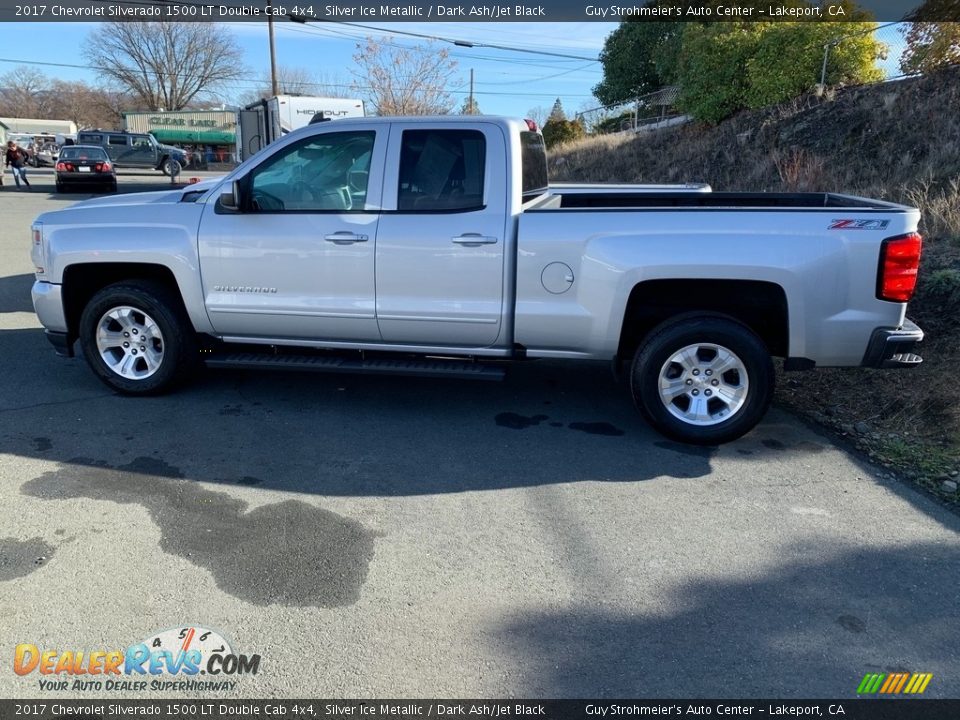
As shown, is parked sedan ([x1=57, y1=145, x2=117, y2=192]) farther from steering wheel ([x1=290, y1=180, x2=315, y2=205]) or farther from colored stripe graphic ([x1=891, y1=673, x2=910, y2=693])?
colored stripe graphic ([x1=891, y1=673, x2=910, y2=693])

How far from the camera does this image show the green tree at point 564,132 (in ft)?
95.9

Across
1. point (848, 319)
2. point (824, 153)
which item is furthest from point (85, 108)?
point (848, 319)

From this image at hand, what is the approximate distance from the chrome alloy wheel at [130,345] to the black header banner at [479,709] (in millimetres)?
3350

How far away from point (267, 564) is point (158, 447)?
173cm

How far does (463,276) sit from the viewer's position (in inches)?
193

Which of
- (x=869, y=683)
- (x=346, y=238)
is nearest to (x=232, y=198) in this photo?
(x=346, y=238)

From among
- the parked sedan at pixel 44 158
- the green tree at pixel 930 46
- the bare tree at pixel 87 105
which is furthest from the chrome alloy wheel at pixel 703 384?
the bare tree at pixel 87 105

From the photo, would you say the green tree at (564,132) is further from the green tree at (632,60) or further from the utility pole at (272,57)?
the utility pole at (272,57)

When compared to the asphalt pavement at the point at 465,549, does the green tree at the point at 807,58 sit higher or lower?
higher

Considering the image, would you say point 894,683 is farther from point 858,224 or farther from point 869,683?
point 858,224

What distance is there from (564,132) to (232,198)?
2649 centimetres

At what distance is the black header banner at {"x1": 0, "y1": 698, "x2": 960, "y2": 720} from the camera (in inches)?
99.7

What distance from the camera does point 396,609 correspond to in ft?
10.2

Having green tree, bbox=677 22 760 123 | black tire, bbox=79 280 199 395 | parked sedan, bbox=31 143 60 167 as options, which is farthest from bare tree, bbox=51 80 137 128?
black tire, bbox=79 280 199 395
